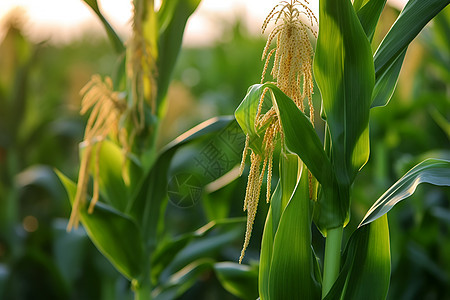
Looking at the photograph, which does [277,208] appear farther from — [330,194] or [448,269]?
[448,269]

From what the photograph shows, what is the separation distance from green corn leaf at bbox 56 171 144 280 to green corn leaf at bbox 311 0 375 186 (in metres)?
0.47

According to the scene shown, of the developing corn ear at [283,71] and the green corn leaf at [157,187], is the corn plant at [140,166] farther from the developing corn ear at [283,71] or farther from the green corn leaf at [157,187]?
the developing corn ear at [283,71]

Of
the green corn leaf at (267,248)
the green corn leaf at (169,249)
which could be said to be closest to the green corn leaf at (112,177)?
the green corn leaf at (169,249)

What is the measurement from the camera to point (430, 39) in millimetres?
1736

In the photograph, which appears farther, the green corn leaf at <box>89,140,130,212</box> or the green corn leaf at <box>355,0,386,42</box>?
the green corn leaf at <box>89,140,130,212</box>

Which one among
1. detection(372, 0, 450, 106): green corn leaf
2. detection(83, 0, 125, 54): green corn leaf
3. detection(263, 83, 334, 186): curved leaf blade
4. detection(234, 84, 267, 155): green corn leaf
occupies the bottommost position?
detection(263, 83, 334, 186): curved leaf blade

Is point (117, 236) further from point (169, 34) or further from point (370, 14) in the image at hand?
point (370, 14)

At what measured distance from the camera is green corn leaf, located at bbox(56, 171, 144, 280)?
1.11 metres

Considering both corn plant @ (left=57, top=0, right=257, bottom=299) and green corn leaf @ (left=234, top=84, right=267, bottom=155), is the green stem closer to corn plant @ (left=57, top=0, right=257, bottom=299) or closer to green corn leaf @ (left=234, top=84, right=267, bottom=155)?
green corn leaf @ (left=234, top=84, right=267, bottom=155)

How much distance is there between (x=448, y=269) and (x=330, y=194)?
44.8 inches

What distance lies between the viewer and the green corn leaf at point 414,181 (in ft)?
2.56

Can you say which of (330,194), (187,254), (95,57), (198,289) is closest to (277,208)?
(330,194)

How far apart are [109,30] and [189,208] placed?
1.20 meters
